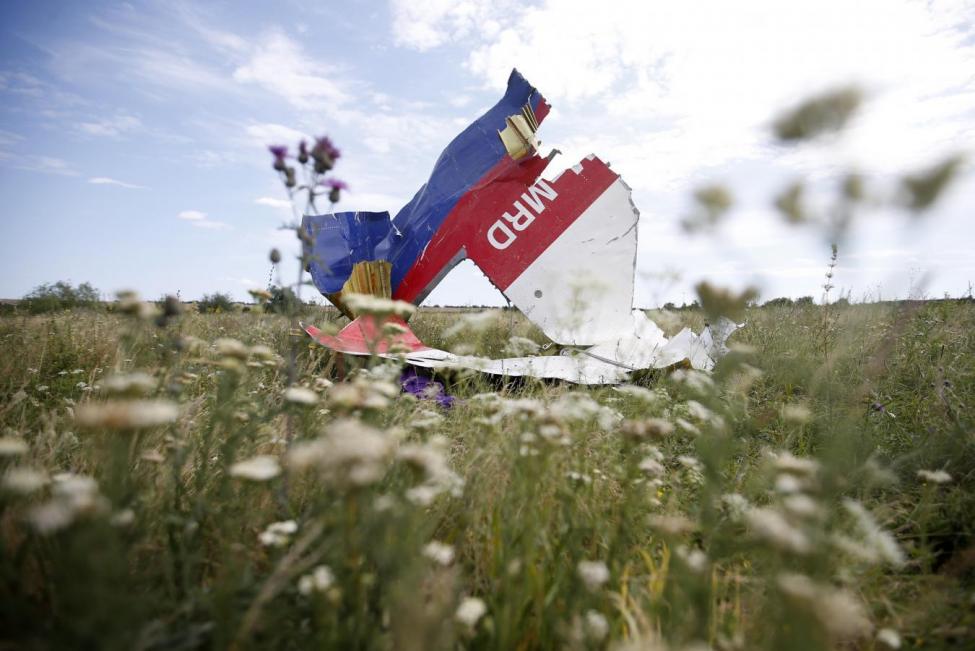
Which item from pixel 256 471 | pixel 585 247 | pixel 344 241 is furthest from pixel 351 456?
pixel 344 241

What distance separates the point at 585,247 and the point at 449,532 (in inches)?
149

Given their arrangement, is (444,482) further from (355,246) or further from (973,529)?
(355,246)

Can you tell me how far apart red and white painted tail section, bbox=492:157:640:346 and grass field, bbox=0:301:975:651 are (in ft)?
7.70

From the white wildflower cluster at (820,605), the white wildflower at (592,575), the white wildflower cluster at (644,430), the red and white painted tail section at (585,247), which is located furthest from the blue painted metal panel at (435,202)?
the white wildflower cluster at (820,605)

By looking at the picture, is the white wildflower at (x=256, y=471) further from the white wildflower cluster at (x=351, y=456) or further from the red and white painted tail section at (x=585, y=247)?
the red and white painted tail section at (x=585, y=247)

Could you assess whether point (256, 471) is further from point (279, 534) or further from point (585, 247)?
point (585, 247)

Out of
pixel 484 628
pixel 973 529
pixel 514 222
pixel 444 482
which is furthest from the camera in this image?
pixel 514 222

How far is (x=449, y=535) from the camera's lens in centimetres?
149

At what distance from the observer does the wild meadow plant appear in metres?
0.85

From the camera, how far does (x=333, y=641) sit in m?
0.87

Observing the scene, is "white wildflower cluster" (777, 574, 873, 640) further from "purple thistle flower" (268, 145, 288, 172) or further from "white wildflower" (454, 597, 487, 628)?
"purple thistle flower" (268, 145, 288, 172)

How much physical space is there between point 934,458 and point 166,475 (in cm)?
322

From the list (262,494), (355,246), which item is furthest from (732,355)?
(355,246)

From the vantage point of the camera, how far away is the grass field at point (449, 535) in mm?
847
